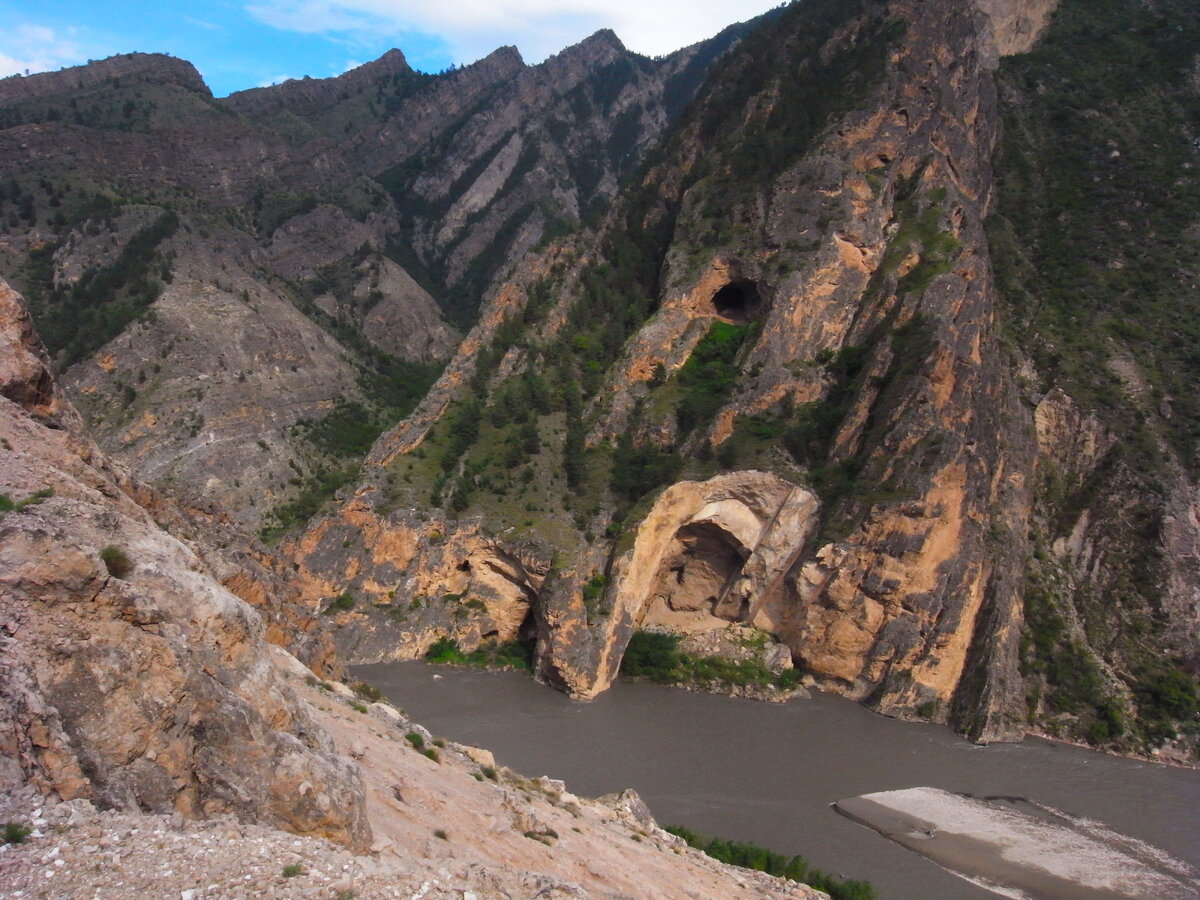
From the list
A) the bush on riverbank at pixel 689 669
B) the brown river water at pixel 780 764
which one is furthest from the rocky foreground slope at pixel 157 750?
the bush on riverbank at pixel 689 669

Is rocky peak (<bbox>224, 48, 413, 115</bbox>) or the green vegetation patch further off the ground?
rocky peak (<bbox>224, 48, 413, 115</bbox>)

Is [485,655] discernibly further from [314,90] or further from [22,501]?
[314,90]

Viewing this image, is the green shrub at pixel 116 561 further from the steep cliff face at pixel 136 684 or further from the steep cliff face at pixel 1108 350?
the steep cliff face at pixel 1108 350

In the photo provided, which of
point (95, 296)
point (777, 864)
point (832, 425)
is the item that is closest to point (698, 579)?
point (832, 425)

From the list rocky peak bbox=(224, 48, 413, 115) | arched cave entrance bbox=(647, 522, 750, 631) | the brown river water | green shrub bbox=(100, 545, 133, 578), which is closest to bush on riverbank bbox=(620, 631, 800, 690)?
the brown river water

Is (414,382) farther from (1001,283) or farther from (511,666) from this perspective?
(1001,283)

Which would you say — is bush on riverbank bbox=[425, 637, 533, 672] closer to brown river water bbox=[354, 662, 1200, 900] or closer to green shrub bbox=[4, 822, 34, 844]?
brown river water bbox=[354, 662, 1200, 900]
